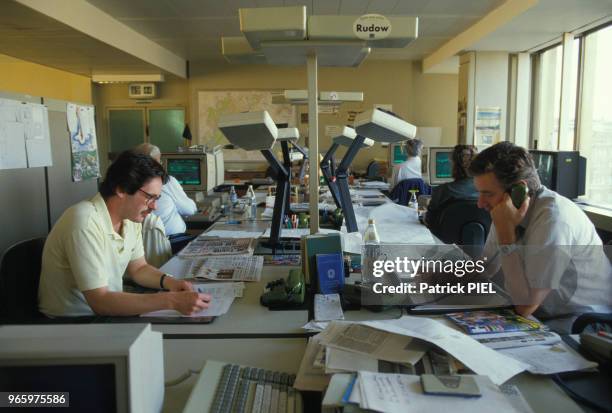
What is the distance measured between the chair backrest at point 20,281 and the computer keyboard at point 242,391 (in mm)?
834

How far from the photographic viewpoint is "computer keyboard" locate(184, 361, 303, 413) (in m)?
0.95

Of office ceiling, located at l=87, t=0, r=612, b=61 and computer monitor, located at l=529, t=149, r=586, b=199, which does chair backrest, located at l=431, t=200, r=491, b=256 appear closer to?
computer monitor, located at l=529, t=149, r=586, b=199

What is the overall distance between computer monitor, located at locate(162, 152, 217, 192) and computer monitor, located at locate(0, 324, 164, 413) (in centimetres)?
325

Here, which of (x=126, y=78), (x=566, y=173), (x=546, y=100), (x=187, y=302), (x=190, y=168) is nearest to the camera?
(x=187, y=302)

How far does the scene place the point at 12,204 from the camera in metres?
2.92

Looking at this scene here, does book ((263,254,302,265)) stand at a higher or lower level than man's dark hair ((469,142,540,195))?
lower

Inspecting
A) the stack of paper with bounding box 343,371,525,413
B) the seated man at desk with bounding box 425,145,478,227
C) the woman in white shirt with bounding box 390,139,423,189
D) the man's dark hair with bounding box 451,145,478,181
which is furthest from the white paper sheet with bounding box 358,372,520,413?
the woman in white shirt with bounding box 390,139,423,189

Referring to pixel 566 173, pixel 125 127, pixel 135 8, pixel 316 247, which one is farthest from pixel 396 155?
pixel 125 127

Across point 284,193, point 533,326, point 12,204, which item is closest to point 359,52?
point 284,193

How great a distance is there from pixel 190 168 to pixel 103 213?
2.39m

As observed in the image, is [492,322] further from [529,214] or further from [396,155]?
[396,155]

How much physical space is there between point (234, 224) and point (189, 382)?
2.00 metres

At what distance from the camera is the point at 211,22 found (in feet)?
19.1

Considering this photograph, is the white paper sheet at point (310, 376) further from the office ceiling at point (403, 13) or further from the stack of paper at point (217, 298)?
the office ceiling at point (403, 13)
